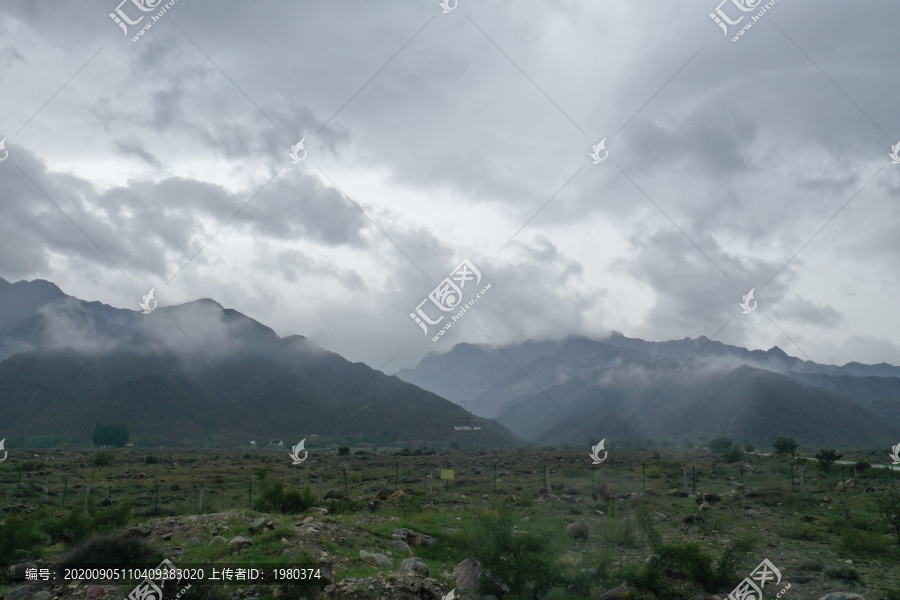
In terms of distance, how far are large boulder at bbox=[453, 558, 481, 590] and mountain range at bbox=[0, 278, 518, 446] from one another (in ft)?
348

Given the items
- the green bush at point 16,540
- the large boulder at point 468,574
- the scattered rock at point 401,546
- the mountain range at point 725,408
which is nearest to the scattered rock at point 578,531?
the scattered rock at point 401,546

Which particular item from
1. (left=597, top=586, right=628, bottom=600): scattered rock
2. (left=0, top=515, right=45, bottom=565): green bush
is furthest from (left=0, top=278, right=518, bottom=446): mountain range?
(left=597, top=586, right=628, bottom=600): scattered rock

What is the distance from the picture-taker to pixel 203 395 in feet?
426

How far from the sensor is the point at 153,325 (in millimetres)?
167125

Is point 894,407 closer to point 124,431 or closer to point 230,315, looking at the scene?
point 124,431

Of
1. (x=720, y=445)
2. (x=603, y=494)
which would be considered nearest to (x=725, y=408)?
(x=720, y=445)

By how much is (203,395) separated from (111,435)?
110ft

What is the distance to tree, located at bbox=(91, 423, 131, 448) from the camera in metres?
95.4

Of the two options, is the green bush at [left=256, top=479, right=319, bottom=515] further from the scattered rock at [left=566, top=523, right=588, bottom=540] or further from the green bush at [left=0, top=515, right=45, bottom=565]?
the scattered rock at [left=566, top=523, right=588, bottom=540]

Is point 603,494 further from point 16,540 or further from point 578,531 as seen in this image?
point 16,540

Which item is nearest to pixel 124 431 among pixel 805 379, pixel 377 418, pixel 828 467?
pixel 377 418

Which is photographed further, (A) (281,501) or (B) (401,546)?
(A) (281,501)

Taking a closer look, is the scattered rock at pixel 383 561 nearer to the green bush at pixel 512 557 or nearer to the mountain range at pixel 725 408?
the green bush at pixel 512 557

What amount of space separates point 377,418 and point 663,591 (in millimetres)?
122439
